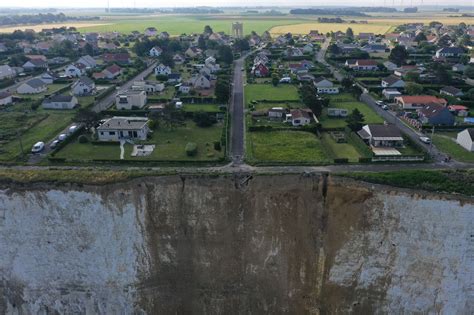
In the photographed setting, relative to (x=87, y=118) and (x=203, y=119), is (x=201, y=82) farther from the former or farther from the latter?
(x=87, y=118)

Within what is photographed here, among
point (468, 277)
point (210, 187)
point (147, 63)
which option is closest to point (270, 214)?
point (210, 187)

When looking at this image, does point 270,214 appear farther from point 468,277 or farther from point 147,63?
point 147,63

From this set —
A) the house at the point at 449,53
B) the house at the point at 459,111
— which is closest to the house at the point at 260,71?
the house at the point at 459,111

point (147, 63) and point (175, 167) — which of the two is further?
point (147, 63)

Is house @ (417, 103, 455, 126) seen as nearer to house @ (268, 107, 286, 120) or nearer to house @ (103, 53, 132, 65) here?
house @ (268, 107, 286, 120)

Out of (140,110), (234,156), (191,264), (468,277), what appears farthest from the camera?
(140,110)

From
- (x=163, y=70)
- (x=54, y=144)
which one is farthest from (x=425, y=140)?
(x=163, y=70)
